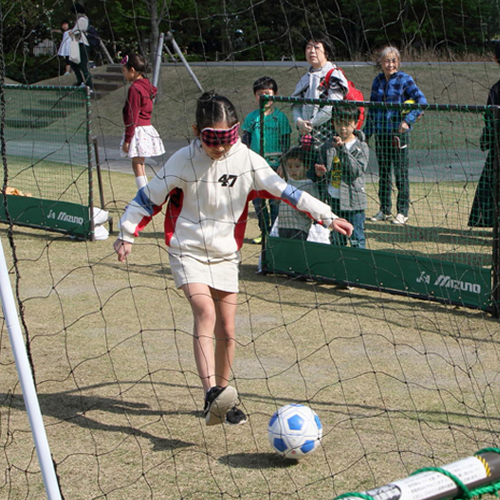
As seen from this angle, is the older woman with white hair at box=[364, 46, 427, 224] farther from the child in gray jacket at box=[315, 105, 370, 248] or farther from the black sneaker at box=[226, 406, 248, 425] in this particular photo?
the black sneaker at box=[226, 406, 248, 425]

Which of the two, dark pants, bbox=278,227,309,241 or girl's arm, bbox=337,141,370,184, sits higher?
girl's arm, bbox=337,141,370,184

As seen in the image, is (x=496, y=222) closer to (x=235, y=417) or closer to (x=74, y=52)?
(x=235, y=417)

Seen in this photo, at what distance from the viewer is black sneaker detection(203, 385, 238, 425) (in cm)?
366

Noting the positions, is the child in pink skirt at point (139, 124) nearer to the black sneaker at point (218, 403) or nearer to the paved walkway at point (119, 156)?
the paved walkway at point (119, 156)

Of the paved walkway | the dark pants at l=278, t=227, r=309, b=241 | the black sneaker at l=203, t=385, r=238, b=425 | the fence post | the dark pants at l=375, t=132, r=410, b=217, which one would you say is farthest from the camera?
the paved walkway

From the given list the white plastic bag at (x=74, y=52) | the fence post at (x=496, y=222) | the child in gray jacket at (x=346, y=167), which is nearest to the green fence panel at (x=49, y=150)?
the child in gray jacket at (x=346, y=167)

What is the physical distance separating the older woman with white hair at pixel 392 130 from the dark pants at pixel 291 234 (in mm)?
783

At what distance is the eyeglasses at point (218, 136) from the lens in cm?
379

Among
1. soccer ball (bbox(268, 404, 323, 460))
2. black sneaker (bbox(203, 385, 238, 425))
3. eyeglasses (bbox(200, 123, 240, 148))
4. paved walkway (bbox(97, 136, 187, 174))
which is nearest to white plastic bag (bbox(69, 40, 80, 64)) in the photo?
paved walkway (bbox(97, 136, 187, 174))

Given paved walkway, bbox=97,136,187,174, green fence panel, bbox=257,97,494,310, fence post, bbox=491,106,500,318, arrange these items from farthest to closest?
paved walkway, bbox=97,136,187,174
green fence panel, bbox=257,97,494,310
fence post, bbox=491,106,500,318

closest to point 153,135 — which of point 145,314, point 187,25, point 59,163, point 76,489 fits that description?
point 59,163

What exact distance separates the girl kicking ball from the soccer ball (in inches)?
12.4

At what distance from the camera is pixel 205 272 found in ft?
12.9

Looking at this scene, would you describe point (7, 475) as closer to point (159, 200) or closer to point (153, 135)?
point (159, 200)
